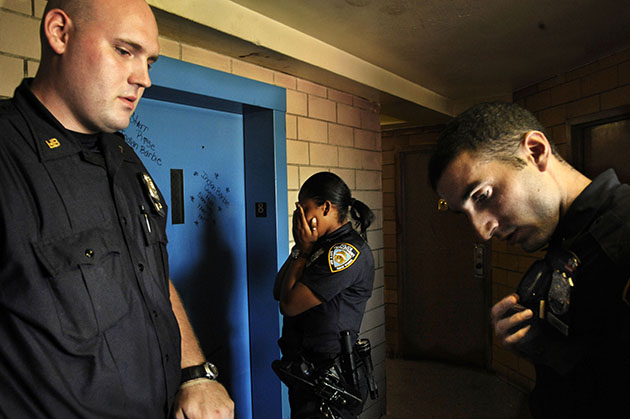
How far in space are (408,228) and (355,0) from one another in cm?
315

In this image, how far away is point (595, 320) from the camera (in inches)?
34.7

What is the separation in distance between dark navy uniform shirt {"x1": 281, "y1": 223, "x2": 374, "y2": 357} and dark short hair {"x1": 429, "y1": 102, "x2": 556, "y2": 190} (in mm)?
873

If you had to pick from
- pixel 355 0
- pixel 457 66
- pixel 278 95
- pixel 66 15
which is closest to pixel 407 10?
pixel 355 0

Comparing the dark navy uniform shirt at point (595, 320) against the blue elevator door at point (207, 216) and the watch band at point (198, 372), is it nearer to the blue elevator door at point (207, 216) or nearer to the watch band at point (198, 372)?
the watch band at point (198, 372)

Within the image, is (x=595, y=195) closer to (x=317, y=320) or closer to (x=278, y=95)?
(x=317, y=320)

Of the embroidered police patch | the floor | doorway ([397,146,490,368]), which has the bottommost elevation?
the floor

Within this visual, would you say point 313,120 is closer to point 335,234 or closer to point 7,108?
point 335,234

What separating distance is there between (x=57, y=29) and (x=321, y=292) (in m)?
1.39

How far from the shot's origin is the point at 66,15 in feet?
3.20

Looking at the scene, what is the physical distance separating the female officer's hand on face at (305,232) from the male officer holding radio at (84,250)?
96 cm

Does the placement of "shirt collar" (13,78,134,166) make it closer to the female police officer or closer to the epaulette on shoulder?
the epaulette on shoulder

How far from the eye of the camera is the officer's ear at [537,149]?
3.41ft

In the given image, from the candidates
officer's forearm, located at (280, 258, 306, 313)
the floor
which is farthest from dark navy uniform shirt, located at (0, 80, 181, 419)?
the floor

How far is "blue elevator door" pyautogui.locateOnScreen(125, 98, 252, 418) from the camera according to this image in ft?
6.88
